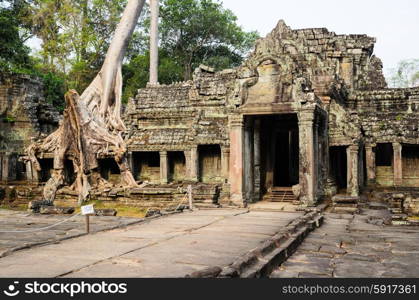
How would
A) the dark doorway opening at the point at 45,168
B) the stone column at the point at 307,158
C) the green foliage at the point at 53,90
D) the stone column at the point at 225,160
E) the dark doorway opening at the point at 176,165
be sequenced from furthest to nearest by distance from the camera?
the green foliage at the point at 53,90 < the dark doorway opening at the point at 176,165 < the dark doorway opening at the point at 45,168 < the stone column at the point at 225,160 < the stone column at the point at 307,158

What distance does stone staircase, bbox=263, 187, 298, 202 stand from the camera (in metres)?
15.4

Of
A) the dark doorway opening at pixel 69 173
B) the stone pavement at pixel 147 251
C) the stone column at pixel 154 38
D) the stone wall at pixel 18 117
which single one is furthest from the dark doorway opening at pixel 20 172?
the stone pavement at pixel 147 251

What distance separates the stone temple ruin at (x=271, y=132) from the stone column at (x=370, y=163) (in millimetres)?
40

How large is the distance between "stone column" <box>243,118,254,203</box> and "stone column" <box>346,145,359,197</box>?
3.99 meters

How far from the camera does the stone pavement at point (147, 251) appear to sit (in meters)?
5.39

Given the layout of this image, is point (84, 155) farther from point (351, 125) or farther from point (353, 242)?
point (353, 242)

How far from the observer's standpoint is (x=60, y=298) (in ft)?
14.3

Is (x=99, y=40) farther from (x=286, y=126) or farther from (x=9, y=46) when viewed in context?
(x=286, y=126)

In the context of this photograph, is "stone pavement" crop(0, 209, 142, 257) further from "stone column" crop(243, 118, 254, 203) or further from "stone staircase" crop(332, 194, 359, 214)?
"stone staircase" crop(332, 194, 359, 214)

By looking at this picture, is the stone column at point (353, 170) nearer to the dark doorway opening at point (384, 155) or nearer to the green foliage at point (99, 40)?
the dark doorway opening at point (384, 155)

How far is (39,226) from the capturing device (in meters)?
10.4

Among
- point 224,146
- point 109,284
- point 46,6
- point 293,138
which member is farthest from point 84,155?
point 46,6

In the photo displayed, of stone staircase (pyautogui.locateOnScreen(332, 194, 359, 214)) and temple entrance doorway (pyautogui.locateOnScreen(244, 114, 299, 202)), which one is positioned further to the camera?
temple entrance doorway (pyautogui.locateOnScreen(244, 114, 299, 202))

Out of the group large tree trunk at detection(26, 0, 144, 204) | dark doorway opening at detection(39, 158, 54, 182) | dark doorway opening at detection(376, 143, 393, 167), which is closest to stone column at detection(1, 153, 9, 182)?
dark doorway opening at detection(39, 158, 54, 182)
